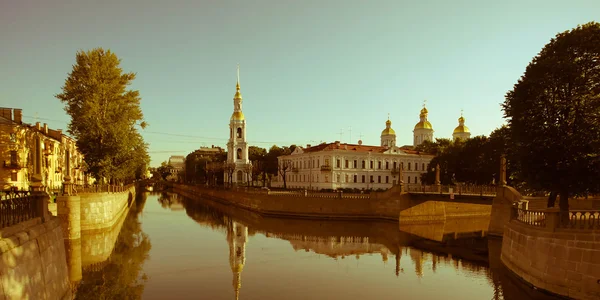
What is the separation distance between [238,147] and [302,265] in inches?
3151

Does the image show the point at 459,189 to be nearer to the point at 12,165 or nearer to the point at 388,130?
the point at 12,165

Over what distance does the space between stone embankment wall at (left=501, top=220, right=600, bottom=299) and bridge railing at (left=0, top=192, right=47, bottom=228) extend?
22716mm

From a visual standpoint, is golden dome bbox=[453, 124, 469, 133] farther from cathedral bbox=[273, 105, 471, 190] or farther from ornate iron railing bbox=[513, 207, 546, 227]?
ornate iron railing bbox=[513, 207, 546, 227]

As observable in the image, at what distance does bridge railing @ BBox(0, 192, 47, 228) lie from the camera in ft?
40.9

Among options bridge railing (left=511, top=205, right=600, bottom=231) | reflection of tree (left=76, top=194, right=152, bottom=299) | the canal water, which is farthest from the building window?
bridge railing (left=511, top=205, right=600, bottom=231)

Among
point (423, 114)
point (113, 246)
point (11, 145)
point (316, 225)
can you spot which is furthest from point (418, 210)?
point (423, 114)

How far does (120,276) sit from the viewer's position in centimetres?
2238

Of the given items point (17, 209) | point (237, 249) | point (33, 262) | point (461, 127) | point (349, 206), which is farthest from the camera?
point (461, 127)

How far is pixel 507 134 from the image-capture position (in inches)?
1027

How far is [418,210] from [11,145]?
49253 mm

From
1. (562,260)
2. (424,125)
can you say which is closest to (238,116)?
(424,125)

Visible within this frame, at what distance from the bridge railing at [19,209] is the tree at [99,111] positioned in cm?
2471

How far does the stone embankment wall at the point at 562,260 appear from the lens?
634 inches

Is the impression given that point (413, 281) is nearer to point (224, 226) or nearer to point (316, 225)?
point (316, 225)
